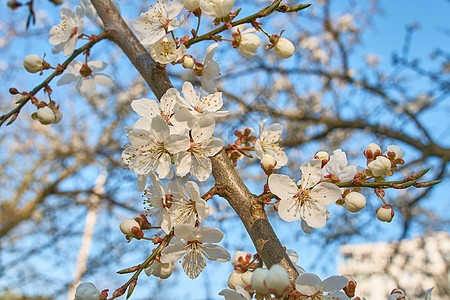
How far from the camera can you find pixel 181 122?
1.10m

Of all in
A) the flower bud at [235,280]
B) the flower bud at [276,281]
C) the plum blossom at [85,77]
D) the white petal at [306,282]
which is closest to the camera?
the flower bud at [276,281]

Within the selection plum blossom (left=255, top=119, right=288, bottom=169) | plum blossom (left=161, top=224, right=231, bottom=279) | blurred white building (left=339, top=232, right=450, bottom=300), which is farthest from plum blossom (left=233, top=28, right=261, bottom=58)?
blurred white building (left=339, top=232, right=450, bottom=300)

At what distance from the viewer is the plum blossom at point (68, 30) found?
1.52 meters

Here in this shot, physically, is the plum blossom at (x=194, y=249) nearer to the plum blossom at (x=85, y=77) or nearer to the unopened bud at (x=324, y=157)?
the unopened bud at (x=324, y=157)

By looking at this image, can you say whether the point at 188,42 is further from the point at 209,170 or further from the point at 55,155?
the point at 55,155

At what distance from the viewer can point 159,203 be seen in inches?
46.6

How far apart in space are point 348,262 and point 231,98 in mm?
2876

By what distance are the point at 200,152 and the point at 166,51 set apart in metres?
0.36

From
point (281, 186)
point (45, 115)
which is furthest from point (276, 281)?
point (45, 115)

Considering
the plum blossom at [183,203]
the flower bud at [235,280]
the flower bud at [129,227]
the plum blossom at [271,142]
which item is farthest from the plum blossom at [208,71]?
the flower bud at [235,280]

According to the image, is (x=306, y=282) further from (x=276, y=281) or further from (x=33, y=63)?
(x=33, y=63)

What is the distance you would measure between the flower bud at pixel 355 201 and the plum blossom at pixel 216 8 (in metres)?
0.68

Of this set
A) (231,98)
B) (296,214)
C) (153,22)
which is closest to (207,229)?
(296,214)

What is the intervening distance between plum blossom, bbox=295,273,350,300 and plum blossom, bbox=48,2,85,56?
3.84ft
